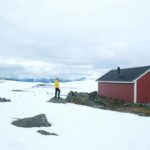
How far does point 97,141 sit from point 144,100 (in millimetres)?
20437

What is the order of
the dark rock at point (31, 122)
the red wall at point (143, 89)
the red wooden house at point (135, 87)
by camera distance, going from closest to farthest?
the dark rock at point (31, 122) < the red wooden house at point (135, 87) < the red wall at point (143, 89)

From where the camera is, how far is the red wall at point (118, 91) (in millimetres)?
30109

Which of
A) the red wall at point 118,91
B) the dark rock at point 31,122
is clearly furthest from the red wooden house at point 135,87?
the dark rock at point 31,122

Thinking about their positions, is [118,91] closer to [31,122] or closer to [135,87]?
[135,87]

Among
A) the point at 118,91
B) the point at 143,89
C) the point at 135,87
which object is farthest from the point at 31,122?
the point at 118,91

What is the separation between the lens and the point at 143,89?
29859mm

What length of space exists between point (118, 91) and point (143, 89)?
3.91 meters

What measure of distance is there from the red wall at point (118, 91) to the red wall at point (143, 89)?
2.76 feet

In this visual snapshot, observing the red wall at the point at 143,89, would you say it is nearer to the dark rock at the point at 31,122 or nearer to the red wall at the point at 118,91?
the red wall at the point at 118,91

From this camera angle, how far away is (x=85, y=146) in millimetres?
10211

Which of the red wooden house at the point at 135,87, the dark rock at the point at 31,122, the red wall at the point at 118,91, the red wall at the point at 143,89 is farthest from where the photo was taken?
the red wall at the point at 118,91

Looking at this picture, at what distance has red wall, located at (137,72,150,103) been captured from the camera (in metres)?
29.7

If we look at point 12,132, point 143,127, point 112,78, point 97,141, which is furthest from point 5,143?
point 112,78

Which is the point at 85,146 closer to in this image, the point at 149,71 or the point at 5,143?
the point at 5,143
